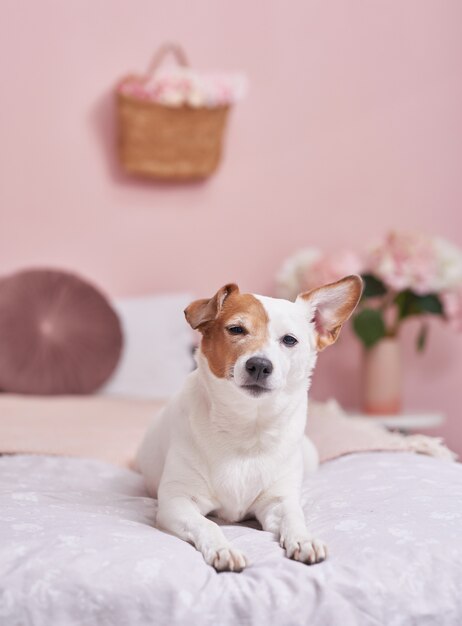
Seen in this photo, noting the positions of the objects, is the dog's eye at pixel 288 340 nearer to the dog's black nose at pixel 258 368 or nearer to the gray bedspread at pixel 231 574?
the dog's black nose at pixel 258 368

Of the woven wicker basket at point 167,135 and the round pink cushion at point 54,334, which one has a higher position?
the woven wicker basket at point 167,135

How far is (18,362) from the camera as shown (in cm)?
309

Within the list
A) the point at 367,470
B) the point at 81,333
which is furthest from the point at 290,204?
the point at 367,470

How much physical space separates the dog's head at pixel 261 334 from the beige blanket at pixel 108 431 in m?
0.60

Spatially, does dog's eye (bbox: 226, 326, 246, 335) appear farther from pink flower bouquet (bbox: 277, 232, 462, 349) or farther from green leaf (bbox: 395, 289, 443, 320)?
green leaf (bbox: 395, 289, 443, 320)

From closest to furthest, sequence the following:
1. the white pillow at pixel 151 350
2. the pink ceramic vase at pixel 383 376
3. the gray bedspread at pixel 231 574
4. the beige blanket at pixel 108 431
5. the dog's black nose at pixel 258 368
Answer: the gray bedspread at pixel 231 574, the dog's black nose at pixel 258 368, the beige blanket at pixel 108 431, the white pillow at pixel 151 350, the pink ceramic vase at pixel 383 376

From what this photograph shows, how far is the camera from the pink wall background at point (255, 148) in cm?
352

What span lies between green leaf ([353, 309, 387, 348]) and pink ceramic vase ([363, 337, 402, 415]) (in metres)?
0.06

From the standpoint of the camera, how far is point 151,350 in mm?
3283

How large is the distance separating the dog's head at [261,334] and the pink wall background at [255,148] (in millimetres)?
2108

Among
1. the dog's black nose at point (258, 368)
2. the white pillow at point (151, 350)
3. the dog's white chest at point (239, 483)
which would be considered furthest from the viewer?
the white pillow at point (151, 350)

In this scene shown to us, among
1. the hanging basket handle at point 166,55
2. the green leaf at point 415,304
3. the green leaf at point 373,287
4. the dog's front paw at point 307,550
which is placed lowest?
the dog's front paw at point 307,550

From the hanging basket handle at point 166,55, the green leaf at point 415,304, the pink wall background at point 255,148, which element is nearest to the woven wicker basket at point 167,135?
the hanging basket handle at point 166,55

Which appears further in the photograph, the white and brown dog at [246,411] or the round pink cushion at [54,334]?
the round pink cushion at [54,334]
